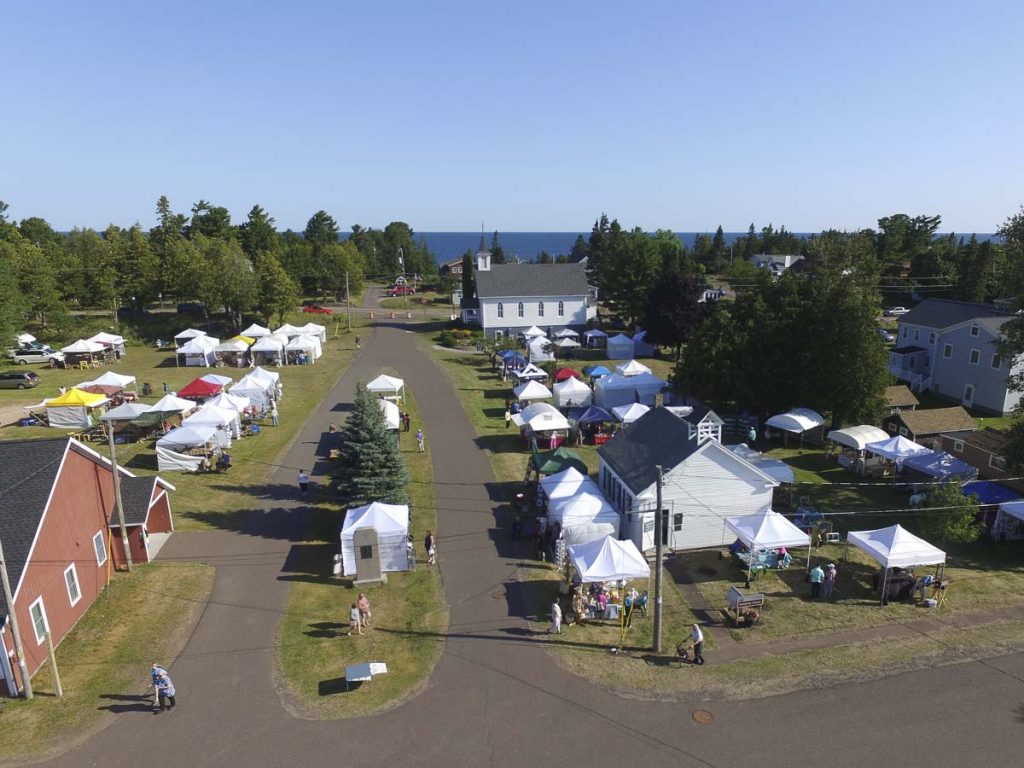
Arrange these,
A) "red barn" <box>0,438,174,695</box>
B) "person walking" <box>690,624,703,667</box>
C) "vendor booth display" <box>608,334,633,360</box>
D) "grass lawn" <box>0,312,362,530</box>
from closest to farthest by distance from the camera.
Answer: "red barn" <box>0,438,174,695</box> → "person walking" <box>690,624,703,667</box> → "grass lawn" <box>0,312,362,530</box> → "vendor booth display" <box>608,334,633,360</box>

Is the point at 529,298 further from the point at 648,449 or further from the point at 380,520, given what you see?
the point at 380,520

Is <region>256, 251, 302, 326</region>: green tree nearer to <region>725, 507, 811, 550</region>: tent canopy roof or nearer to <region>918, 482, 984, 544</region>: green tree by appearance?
<region>725, 507, 811, 550</region>: tent canopy roof

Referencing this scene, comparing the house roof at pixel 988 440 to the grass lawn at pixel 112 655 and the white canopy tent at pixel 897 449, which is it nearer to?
the white canopy tent at pixel 897 449

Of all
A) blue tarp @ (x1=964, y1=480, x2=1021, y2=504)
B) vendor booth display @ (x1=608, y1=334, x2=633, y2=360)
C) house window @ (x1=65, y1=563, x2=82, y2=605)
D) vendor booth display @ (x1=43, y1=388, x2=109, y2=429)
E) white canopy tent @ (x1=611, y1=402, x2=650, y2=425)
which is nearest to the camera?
house window @ (x1=65, y1=563, x2=82, y2=605)

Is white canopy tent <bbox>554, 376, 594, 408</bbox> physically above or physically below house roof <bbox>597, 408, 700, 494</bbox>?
below

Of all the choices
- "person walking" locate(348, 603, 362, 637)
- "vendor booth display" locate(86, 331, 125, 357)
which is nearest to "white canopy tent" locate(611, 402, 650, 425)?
"person walking" locate(348, 603, 362, 637)

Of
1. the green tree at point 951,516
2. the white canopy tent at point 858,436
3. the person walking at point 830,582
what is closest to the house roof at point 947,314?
the white canopy tent at point 858,436

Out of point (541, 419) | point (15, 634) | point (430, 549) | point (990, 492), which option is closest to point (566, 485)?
point (430, 549)
